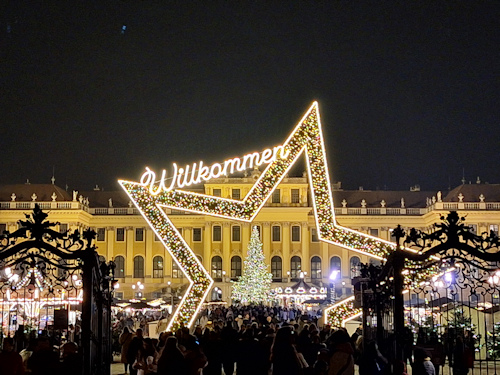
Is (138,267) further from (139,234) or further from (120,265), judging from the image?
(139,234)

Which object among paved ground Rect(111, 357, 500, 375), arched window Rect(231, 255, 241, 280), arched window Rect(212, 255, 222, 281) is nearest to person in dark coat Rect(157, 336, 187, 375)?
paved ground Rect(111, 357, 500, 375)

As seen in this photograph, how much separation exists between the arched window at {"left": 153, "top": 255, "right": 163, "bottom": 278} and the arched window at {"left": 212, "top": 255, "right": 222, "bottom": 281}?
5204 millimetres

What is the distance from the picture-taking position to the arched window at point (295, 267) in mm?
78106

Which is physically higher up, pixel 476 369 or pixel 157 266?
pixel 157 266

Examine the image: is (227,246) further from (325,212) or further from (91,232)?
(91,232)

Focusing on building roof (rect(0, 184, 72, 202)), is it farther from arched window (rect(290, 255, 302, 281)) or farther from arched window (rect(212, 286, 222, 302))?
arched window (rect(290, 255, 302, 281))

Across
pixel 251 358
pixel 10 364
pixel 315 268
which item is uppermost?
pixel 315 268

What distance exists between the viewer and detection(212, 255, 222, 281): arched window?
256 feet

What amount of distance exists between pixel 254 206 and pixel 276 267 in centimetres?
6135

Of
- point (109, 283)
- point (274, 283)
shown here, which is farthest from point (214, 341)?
point (274, 283)

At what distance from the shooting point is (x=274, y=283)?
3022 inches

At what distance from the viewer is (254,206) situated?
17547 millimetres

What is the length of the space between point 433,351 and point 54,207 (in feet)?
220

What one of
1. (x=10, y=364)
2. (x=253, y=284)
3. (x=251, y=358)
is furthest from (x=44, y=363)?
(x=253, y=284)
